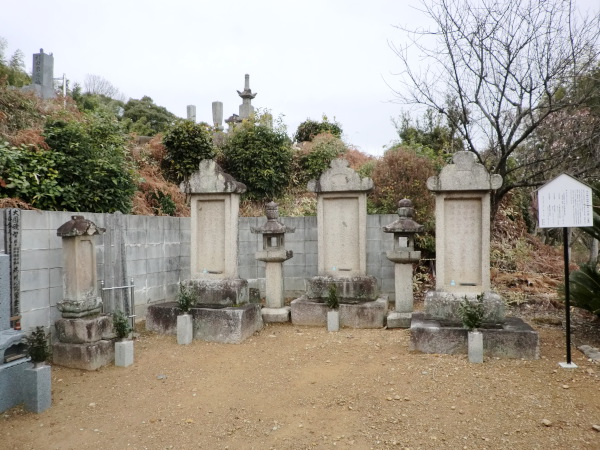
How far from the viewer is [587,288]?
549cm

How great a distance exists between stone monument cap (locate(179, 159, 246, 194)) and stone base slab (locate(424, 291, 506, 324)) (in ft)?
11.1

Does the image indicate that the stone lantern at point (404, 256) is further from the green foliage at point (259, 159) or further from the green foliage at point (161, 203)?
the green foliage at point (259, 159)

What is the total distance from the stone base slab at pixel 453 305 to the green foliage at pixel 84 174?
5.31m

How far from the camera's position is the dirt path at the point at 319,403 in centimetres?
323

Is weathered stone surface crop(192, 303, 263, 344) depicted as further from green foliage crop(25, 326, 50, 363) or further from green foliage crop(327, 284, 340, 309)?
green foliage crop(25, 326, 50, 363)

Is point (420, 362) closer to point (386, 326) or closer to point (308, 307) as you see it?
point (386, 326)

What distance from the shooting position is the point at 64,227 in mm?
4973

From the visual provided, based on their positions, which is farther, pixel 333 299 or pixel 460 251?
pixel 333 299

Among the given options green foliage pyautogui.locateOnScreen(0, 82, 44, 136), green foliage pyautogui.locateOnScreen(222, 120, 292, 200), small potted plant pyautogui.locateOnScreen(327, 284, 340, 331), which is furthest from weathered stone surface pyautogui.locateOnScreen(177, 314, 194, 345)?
green foliage pyautogui.locateOnScreen(222, 120, 292, 200)

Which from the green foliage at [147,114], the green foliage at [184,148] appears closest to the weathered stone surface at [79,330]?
the green foliage at [184,148]

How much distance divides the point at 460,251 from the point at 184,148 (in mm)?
8837

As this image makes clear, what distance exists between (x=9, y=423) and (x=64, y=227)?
222cm

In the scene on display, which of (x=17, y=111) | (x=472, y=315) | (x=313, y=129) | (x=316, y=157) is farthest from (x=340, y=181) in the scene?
(x=313, y=129)

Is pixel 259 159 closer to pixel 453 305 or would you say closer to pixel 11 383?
pixel 453 305
